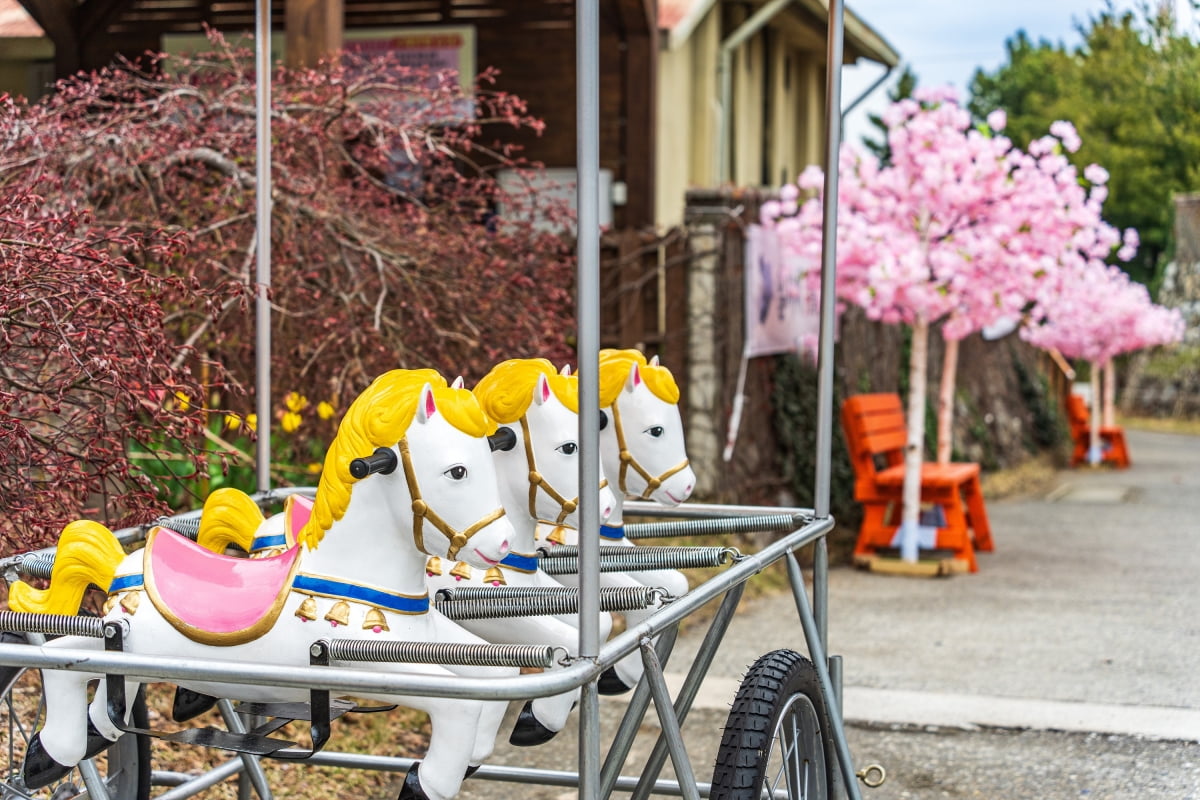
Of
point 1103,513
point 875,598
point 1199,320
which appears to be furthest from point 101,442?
point 1199,320

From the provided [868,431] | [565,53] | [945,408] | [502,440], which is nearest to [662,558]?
[502,440]

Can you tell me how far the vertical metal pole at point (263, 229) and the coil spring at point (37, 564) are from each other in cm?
73

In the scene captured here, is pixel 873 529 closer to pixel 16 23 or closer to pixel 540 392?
pixel 540 392

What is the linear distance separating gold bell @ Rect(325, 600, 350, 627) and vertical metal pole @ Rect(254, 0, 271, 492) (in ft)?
3.76

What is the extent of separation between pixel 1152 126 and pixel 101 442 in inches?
484

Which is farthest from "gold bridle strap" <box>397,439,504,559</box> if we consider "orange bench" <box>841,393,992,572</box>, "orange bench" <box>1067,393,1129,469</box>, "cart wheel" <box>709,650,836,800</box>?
"orange bench" <box>1067,393,1129,469</box>

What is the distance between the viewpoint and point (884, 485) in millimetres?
8227

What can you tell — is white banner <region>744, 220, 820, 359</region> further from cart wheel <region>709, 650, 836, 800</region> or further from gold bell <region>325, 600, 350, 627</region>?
gold bell <region>325, 600, 350, 627</region>

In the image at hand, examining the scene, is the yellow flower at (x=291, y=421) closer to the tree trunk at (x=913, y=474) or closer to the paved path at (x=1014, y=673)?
the paved path at (x=1014, y=673)

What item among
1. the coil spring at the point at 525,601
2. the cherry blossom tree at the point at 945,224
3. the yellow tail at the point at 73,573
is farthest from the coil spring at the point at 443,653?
the cherry blossom tree at the point at 945,224

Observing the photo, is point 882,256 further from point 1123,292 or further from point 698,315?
point 1123,292

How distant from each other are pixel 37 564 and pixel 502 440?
868 mm

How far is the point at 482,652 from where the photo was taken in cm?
202

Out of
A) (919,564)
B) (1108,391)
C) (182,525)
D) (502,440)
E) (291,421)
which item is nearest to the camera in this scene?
(502,440)
